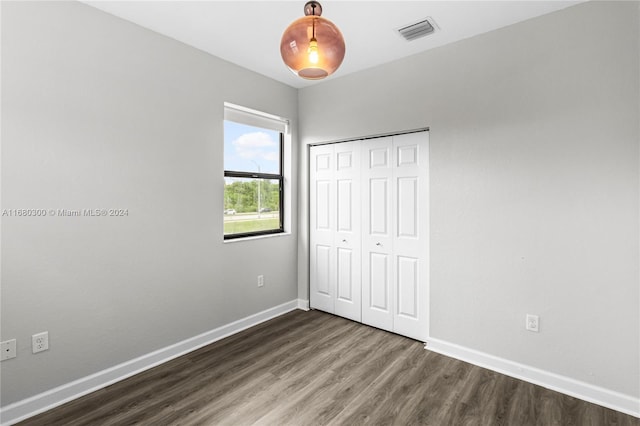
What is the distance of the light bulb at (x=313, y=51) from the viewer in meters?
1.36

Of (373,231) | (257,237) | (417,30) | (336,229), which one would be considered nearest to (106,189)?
(257,237)

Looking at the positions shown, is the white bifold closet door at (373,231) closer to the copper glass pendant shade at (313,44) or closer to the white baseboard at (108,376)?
the white baseboard at (108,376)

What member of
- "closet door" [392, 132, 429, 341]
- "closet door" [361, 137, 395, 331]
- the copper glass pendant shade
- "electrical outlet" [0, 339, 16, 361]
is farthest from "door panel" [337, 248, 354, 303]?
"electrical outlet" [0, 339, 16, 361]

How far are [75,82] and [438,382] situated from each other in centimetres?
345

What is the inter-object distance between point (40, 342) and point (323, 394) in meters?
1.94

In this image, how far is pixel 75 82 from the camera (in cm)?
223

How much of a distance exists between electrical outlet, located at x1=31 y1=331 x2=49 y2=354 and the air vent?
3466 mm

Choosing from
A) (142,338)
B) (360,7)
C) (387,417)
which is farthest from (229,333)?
(360,7)

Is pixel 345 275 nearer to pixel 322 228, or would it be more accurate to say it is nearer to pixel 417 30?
pixel 322 228

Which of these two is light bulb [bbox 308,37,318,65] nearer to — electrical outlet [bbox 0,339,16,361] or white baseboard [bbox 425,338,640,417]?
electrical outlet [bbox 0,339,16,361]

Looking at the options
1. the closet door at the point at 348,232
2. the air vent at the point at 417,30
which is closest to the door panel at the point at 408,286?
the closet door at the point at 348,232

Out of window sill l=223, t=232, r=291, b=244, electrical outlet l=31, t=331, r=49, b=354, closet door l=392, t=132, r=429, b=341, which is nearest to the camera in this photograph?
electrical outlet l=31, t=331, r=49, b=354

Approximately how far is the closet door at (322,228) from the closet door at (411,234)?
81 centimetres

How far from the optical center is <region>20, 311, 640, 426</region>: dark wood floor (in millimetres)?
2029
